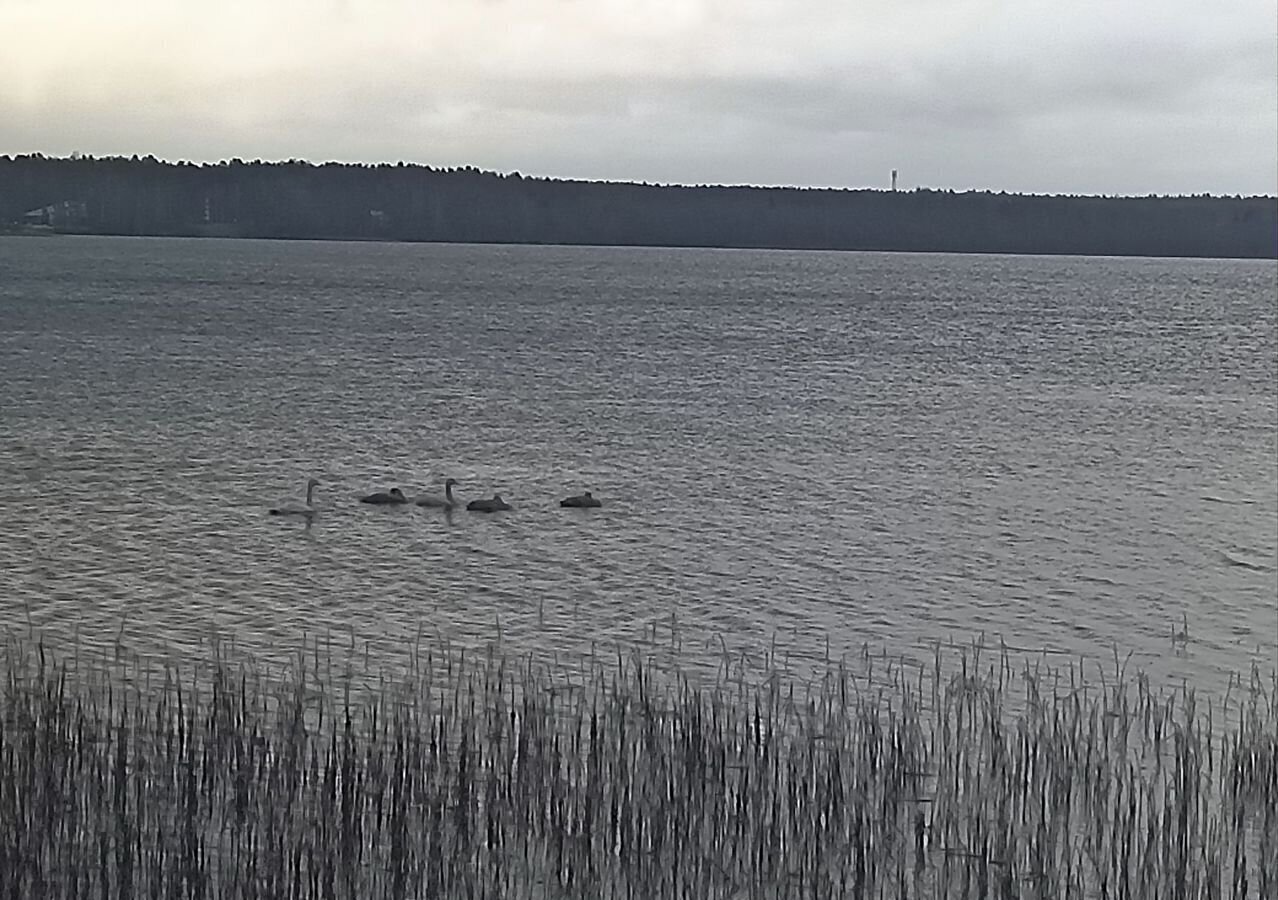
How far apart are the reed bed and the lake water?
6.20 meters

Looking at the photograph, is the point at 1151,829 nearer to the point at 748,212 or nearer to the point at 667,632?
the point at 667,632

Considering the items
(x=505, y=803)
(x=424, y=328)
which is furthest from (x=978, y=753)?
(x=424, y=328)

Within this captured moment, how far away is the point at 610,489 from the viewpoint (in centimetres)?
2817

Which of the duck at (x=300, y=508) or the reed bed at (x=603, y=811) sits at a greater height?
the reed bed at (x=603, y=811)

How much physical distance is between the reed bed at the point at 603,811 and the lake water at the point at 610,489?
6196mm

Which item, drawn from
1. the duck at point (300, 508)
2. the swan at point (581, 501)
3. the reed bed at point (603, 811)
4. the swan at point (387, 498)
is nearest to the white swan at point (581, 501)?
the swan at point (581, 501)

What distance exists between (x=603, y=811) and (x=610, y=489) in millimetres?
19491

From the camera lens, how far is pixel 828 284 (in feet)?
451

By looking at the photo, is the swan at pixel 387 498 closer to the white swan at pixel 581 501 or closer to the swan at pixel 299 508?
the swan at pixel 299 508

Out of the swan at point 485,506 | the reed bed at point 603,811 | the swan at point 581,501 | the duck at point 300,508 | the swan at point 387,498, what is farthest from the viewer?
the swan at point 581,501

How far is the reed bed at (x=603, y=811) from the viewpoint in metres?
8.07

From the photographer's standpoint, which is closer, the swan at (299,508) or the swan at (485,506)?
the swan at (299,508)

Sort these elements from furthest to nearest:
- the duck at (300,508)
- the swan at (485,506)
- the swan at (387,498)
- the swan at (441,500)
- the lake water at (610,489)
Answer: the swan at (387,498)
the swan at (441,500)
the swan at (485,506)
the duck at (300,508)
the lake water at (610,489)

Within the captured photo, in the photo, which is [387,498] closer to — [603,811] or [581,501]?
[581,501]
